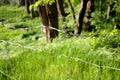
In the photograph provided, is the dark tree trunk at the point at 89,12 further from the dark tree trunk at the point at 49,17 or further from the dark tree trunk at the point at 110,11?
the dark tree trunk at the point at 49,17

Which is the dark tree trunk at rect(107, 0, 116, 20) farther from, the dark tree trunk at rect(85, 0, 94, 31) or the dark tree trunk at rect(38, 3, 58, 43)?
the dark tree trunk at rect(38, 3, 58, 43)

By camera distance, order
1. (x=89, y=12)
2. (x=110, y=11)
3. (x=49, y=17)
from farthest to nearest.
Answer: (x=110, y=11), (x=89, y=12), (x=49, y=17)

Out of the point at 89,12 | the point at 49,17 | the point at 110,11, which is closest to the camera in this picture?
the point at 49,17

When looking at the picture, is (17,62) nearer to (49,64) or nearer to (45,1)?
→ (49,64)

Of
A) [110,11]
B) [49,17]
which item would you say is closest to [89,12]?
[110,11]

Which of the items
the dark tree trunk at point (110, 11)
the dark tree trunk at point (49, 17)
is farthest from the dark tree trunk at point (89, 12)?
the dark tree trunk at point (49, 17)

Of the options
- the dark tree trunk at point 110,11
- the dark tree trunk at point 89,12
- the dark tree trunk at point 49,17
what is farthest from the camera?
the dark tree trunk at point 110,11

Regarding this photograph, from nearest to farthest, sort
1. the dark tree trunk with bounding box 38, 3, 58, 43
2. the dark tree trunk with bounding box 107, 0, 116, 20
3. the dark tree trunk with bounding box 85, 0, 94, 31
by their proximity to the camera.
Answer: the dark tree trunk with bounding box 38, 3, 58, 43 < the dark tree trunk with bounding box 85, 0, 94, 31 < the dark tree trunk with bounding box 107, 0, 116, 20

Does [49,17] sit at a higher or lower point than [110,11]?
higher

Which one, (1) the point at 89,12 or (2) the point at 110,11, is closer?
(1) the point at 89,12

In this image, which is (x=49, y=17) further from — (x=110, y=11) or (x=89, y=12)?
(x=110, y=11)

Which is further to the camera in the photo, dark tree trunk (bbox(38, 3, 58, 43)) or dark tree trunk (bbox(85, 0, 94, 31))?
dark tree trunk (bbox(85, 0, 94, 31))

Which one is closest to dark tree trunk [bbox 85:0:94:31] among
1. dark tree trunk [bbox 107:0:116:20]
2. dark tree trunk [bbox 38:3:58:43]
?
dark tree trunk [bbox 107:0:116:20]

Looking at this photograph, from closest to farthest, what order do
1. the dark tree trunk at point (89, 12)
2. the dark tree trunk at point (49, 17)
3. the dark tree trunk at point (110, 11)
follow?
the dark tree trunk at point (49, 17) < the dark tree trunk at point (89, 12) < the dark tree trunk at point (110, 11)
